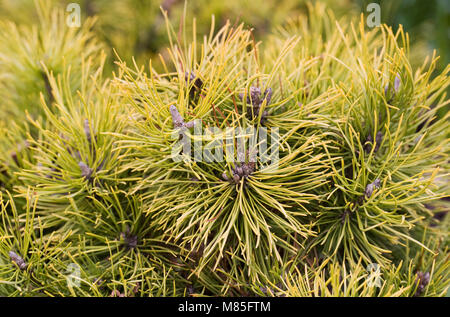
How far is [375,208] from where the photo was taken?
1.15ft

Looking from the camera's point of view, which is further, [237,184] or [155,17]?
[155,17]

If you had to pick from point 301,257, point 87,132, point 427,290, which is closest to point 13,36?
point 87,132

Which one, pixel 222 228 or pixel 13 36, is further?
pixel 13 36

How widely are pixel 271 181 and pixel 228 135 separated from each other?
59mm

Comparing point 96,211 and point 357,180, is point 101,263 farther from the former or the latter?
point 357,180

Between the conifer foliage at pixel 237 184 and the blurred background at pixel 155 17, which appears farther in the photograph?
the blurred background at pixel 155 17

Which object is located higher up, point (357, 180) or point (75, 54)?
point (75, 54)

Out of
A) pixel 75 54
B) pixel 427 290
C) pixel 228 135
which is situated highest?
pixel 75 54

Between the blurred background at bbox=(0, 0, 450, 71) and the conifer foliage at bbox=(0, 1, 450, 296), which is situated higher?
the blurred background at bbox=(0, 0, 450, 71)

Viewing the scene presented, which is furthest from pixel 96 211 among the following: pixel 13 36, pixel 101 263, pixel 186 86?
pixel 13 36

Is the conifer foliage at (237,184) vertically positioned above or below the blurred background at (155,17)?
below

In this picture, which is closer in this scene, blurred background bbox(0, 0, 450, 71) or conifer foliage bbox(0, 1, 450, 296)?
conifer foliage bbox(0, 1, 450, 296)

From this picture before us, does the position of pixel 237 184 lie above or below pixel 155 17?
below

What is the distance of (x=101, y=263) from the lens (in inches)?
15.7
